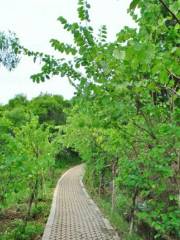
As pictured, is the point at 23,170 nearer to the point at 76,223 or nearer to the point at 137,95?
the point at 137,95

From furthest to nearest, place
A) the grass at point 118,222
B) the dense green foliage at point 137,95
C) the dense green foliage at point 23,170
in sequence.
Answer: the grass at point 118,222 < the dense green foliage at point 23,170 < the dense green foliage at point 137,95

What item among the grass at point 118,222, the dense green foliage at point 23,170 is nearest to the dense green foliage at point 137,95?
the dense green foliage at point 23,170

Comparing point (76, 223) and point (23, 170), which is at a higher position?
point (23, 170)

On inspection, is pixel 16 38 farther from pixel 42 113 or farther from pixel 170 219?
pixel 42 113

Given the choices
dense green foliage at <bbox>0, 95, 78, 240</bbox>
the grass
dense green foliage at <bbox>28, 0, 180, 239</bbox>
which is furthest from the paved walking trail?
dense green foliage at <bbox>28, 0, 180, 239</bbox>

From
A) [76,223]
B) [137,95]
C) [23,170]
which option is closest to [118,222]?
[76,223]

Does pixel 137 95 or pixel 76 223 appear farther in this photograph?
pixel 76 223

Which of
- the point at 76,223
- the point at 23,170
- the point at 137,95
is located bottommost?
Answer: the point at 76,223

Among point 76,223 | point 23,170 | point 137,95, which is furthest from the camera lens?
point 76,223

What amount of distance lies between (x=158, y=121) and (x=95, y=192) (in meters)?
13.6

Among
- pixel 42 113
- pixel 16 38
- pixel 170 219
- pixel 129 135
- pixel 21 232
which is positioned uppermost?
pixel 42 113

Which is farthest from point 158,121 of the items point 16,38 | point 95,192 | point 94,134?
point 95,192

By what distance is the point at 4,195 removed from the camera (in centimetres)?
696

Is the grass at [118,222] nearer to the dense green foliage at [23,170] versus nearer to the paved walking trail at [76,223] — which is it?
the paved walking trail at [76,223]
